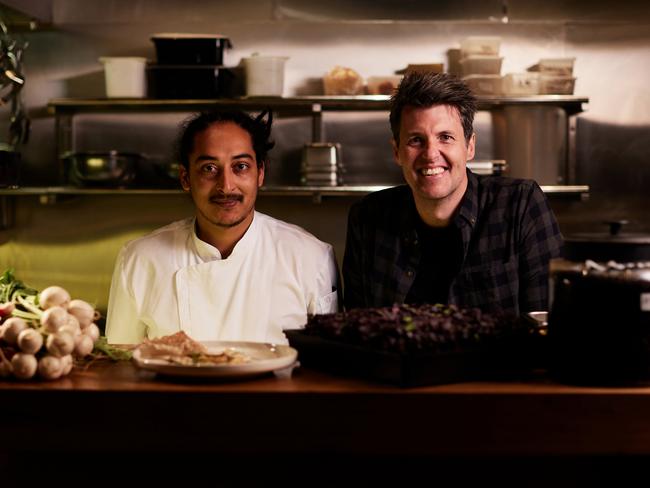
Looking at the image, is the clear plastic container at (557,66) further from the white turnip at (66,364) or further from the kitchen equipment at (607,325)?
the white turnip at (66,364)

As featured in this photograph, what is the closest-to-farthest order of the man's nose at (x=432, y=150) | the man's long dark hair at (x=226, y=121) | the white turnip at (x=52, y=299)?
1. the white turnip at (x=52, y=299)
2. the man's nose at (x=432, y=150)
3. the man's long dark hair at (x=226, y=121)

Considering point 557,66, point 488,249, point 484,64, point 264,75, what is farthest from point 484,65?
point 488,249

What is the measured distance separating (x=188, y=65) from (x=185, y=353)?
2525 mm

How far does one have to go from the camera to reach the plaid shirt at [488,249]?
2738 mm

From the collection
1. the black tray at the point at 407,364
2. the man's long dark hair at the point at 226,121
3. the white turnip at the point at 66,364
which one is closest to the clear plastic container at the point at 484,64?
the man's long dark hair at the point at 226,121

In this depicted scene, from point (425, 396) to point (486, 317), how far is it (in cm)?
27

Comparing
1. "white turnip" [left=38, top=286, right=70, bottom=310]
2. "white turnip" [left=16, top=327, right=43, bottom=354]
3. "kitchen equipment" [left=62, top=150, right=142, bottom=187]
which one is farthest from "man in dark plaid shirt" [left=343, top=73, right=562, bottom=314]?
"kitchen equipment" [left=62, top=150, right=142, bottom=187]

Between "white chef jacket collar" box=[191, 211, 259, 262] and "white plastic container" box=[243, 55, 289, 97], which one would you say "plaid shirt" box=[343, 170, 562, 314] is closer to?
"white chef jacket collar" box=[191, 211, 259, 262]

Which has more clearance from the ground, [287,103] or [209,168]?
[287,103]

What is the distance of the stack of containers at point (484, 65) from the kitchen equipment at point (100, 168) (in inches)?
64.6

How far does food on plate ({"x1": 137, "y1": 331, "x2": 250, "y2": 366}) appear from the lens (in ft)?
5.48

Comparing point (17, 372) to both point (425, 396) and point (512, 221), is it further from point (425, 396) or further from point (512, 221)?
point (512, 221)

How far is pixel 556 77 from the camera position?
156 inches

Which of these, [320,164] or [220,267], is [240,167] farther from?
[320,164]
